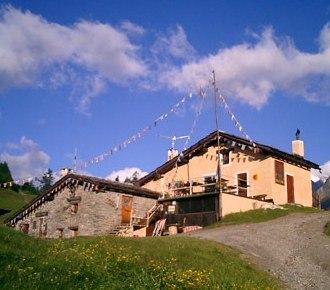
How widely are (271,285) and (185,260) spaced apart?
9.70ft

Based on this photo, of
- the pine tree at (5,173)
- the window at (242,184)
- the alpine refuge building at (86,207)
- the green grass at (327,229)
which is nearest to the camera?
the green grass at (327,229)

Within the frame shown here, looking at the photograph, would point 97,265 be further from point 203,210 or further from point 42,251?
point 203,210

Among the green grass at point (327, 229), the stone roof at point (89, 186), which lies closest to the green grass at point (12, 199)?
the stone roof at point (89, 186)

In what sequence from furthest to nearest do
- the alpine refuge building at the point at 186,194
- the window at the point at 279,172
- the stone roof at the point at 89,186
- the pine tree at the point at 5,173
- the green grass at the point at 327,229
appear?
1. the pine tree at the point at 5,173
2. the window at the point at 279,172
3. the stone roof at the point at 89,186
4. the alpine refuge building at the point at 186,194
5. the green grass at the point at 327,229

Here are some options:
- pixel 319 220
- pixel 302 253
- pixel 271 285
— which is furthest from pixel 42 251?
pixel 319 220

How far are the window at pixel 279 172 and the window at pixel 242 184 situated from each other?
250 cm

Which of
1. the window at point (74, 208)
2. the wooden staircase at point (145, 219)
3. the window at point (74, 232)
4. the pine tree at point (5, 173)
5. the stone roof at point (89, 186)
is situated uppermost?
the pine tree at point (5, 173)

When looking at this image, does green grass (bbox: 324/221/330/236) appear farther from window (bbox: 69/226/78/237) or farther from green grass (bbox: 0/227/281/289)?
window (bbox: 69/226/78/237)

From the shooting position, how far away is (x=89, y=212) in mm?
34406

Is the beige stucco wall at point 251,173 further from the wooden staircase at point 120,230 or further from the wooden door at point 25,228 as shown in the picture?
the wooden door at point 25,228

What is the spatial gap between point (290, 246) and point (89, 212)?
16.6 m

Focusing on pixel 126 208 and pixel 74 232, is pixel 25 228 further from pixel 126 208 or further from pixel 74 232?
pixel 126 208

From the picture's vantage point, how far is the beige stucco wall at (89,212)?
33.8 m

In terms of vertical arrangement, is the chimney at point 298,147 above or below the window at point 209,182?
above
